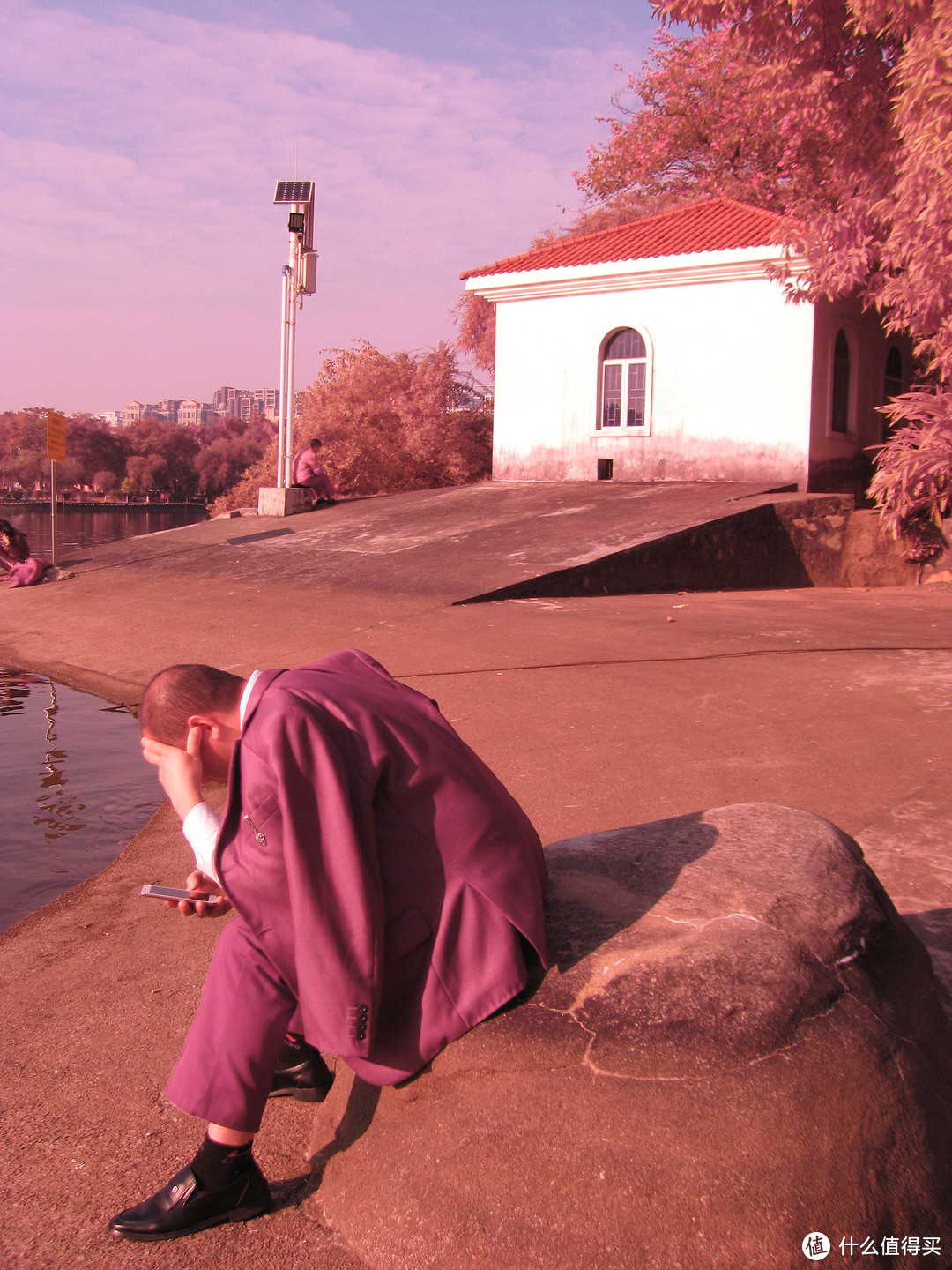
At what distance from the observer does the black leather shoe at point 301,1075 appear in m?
2.62

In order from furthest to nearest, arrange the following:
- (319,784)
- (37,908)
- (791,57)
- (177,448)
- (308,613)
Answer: (177,448)
(791,57)
(308,613)
(37,908)
(319,784)

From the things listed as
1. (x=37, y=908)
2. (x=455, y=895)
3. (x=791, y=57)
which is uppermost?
(x=791, y=57)

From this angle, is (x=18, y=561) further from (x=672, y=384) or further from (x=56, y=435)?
(x=672, y=384)

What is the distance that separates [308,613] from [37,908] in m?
5.53

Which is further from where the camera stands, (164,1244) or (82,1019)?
(82,1019)

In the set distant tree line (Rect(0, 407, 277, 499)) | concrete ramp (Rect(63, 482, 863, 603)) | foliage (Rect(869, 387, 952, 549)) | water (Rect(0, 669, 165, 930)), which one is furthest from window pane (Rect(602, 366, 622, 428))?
distant tree line (Rect(0, 407, 277, 499))

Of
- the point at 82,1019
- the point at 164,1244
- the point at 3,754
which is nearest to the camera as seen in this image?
the point at 164,1244

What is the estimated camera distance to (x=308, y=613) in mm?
9453

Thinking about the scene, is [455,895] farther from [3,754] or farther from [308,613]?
[308,613]

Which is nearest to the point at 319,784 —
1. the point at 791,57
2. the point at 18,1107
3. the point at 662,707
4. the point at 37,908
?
the point at 18,1107

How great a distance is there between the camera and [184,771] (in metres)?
2.27

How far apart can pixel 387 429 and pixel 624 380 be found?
40.0ft

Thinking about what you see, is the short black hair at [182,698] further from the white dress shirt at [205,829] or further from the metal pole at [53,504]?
the metal pole at [53,504]

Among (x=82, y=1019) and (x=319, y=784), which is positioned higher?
(x=319, y=784)
